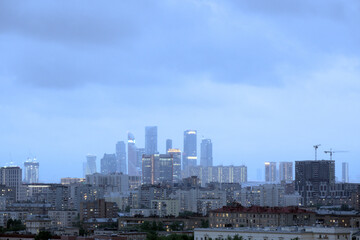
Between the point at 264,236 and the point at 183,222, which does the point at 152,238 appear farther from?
the point at 183,222

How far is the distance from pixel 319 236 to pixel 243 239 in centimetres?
646

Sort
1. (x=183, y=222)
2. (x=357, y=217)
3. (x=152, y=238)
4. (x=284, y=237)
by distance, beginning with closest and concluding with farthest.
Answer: (x=284, y=237), (x=152, y=238), (x=357, y=217), (x=183, y=222)

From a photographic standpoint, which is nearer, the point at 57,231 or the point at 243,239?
the point at 243,239

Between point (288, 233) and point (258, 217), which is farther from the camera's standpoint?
point (258, 217)

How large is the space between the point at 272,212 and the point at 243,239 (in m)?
50.7

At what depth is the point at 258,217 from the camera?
132 metres

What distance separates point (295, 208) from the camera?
456ft

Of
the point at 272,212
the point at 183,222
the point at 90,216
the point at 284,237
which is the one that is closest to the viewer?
the point at 284,237

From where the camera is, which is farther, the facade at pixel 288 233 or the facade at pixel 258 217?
the facade at pixel 258 217

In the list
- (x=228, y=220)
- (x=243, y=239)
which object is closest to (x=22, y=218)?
(x=228, y=220)

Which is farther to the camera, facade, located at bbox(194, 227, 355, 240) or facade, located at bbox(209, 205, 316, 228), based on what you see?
facade, located at bbox(209, 205, 316, 228)

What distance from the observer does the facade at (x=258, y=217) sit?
5148 inches

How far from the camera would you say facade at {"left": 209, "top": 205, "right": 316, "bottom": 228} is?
13075cm

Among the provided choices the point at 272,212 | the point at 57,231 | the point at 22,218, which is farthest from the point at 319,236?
the point at 22,218
